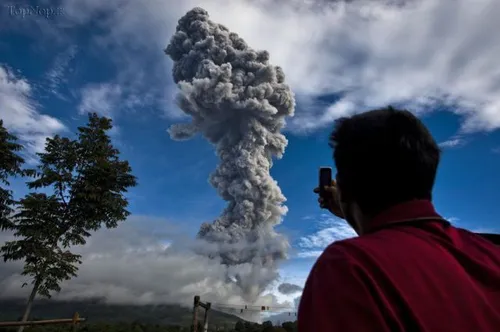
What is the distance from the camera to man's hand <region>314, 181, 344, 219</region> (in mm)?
1440

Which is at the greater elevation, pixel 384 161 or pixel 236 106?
pixel 236 106

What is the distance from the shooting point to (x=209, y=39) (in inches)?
1913

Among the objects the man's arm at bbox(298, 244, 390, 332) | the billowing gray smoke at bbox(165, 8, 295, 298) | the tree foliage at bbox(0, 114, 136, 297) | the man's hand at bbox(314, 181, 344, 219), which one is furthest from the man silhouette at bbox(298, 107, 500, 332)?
the billowing gray smoke at bbox(165, 8, 295, 298)

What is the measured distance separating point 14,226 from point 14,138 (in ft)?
14.0

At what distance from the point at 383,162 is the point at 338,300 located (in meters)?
0.45

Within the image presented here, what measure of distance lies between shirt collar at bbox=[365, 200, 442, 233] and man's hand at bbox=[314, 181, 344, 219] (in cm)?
39

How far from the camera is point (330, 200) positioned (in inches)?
58.0

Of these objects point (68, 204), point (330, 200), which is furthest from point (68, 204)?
point (330, 200)

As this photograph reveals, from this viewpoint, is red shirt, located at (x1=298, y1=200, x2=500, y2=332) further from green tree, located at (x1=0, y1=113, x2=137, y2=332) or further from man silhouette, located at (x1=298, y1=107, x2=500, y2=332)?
green tree, located at (x1=0, y1=113, x2=137, y2=332)

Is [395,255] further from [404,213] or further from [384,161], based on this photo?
[384,161]

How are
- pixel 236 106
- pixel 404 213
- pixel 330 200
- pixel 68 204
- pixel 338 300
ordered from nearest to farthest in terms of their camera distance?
pixel 338 300 < pixel 404 213 < pixel 330 200 < pixel 68 204 < pixel 236 106

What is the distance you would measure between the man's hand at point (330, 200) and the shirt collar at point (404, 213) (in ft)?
1.27

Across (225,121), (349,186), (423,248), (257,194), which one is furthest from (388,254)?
(225,121)

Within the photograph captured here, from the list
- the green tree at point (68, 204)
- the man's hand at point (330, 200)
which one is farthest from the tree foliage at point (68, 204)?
the man's hand at point (330, 200)
